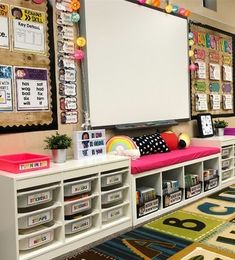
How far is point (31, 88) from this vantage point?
2568mm

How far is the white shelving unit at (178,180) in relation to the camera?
2.85 m

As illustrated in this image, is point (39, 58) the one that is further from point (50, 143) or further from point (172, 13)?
point (172, 13)

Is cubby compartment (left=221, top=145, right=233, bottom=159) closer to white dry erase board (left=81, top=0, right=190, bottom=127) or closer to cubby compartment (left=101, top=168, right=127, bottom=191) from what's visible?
white dry erase board (left=81, top=0, right=190, bottom=127)

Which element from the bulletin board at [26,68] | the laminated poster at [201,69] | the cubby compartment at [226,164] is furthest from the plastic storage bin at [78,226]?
the laminated poster at [201,69]

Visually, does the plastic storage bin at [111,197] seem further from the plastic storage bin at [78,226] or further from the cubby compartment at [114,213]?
the plastic storage bin at [78,226]

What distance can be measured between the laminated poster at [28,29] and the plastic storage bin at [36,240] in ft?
4.62

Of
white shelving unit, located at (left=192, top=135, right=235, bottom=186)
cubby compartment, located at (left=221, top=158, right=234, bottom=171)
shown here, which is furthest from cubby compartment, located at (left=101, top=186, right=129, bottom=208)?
cubby compartment, located at (left=221, top=158, right=234, bottom=171)

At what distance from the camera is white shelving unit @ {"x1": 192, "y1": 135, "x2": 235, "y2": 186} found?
388 cm

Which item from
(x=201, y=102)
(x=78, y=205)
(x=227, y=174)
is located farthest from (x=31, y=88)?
(x=227, y=174)

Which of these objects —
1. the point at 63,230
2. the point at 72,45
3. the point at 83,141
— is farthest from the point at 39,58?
the point at 63,230

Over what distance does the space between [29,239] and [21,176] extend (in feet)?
1.41

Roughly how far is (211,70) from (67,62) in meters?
2.53

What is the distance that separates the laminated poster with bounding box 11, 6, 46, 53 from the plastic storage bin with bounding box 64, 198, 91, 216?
1262 mm

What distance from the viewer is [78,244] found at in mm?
2316
